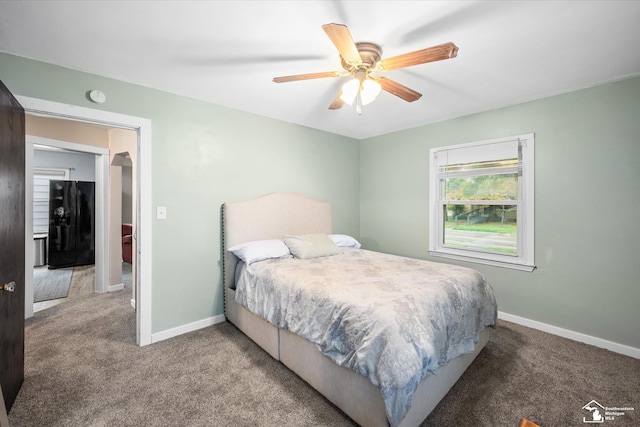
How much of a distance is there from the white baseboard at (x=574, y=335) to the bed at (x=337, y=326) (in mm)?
980

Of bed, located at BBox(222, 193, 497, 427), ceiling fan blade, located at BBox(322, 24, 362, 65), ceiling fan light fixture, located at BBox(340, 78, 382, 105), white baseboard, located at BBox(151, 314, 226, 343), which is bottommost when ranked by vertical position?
white baseboard, located at BBox(151, 314, 226, 343)

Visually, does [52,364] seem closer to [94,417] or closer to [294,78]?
[94,417]

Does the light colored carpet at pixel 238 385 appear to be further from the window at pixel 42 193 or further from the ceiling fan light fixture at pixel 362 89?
the window at pixel 42 193

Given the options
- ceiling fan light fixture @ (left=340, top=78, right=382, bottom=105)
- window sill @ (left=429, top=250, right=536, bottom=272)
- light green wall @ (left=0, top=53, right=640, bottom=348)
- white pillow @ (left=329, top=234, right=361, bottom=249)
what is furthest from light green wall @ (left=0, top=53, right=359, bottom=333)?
window sill @ (left=429, top=250, right=536, bottom=272)

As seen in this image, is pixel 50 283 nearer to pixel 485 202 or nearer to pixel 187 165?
pixel 187 165

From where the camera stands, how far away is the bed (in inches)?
56.3

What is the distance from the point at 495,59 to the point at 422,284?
71.7 inches

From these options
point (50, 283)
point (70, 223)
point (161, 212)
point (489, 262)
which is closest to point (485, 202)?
point (489, 262)

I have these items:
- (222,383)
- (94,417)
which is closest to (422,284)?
(222,383)

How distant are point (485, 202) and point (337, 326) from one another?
2.65 metres

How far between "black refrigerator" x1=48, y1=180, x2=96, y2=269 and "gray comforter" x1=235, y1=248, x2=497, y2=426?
4967mm

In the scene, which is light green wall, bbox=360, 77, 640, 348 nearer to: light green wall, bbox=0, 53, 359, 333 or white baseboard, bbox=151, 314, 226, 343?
light green wall, bbox=0, 53, 359, 333

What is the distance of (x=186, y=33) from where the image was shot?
5.90 feet

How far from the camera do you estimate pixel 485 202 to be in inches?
130
